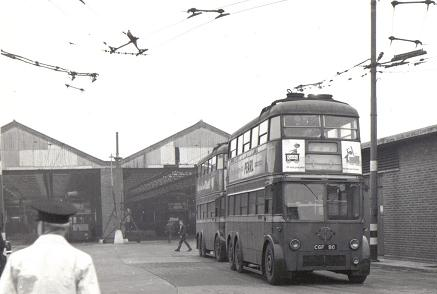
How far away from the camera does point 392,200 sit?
22.2 meters

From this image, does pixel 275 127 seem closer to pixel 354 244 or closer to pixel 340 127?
pixel 340 127

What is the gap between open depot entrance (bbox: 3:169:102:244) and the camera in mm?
49688

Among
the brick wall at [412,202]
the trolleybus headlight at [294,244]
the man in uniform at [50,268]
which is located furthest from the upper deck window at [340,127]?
the man in uniform at [50,268]

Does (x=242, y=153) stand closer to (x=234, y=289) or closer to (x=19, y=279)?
(x=234, y=289)

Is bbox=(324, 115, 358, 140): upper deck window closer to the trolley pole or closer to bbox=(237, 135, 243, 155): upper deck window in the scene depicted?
bbox=(237, 135, 243, 155): upper deck window

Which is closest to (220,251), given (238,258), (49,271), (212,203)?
(212,203)

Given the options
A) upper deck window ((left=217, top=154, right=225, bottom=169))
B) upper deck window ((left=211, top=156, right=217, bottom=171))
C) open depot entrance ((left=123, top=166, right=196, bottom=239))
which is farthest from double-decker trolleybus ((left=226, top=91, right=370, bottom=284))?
open depot entrance ((left=123, top=166, right=196, bottom=239))

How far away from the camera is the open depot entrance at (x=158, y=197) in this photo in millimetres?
51188

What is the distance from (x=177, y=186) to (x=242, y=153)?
112ft

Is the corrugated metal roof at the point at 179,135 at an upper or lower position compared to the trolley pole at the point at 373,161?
upper

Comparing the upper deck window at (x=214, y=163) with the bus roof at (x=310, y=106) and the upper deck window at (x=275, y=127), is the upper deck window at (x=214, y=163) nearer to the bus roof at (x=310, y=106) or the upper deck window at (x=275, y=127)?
the bus roof at (x=310, y=106)

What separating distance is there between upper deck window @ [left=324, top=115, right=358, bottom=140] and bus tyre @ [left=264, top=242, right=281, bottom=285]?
2.84 meters

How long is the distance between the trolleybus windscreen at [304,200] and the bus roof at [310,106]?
5.58 feet

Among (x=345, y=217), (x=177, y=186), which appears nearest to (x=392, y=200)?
(x=345, y=217)
